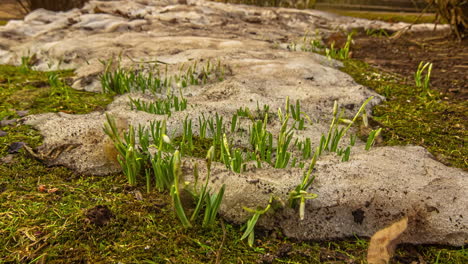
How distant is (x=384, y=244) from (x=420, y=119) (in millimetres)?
1424

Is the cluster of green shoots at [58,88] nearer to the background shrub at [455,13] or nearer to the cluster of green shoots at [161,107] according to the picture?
the cluster of green shoots at [161,107]

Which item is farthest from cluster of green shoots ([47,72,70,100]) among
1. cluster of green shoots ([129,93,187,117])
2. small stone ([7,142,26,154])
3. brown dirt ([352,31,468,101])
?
brown dirt ([352,31,468,101])

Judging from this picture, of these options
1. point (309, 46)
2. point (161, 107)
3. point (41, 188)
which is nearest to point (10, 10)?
point (309, 46)

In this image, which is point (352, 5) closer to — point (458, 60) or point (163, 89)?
point (458, 60)

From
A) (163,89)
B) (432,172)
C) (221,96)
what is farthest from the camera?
(163,89)

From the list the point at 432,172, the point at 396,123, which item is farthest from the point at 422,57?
the point at 432,172

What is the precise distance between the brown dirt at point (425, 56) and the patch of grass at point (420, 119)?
22cm

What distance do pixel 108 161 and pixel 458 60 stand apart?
11.3 ft

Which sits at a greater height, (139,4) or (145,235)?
(139,4)

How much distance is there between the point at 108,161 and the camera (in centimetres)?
173

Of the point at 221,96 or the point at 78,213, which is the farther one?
the point at 221,96

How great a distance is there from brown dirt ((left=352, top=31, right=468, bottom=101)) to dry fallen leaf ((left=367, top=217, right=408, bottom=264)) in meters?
1.93

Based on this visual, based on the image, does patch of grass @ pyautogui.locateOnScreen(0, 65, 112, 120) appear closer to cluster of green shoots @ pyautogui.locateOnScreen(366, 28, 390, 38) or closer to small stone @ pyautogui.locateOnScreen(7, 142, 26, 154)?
small stone @ pyautogui.locateOnScreen(7, 142, 26, 154)

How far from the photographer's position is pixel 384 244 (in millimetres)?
1221
